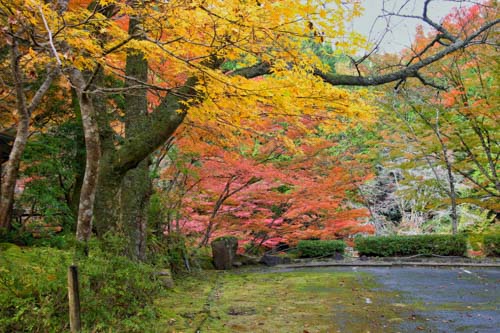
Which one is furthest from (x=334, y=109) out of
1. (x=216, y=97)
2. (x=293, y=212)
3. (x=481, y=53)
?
(x=481, y=53)

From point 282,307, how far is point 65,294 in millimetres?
3397

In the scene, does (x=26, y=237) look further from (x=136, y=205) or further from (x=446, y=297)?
(x=446, y=297)

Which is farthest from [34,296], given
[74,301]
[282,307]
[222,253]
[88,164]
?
[222,253]

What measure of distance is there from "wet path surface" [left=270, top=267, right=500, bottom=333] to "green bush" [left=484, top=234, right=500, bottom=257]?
2.04 metres

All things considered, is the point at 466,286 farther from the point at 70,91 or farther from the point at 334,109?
the point at 70,91

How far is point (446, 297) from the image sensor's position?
6352 mm

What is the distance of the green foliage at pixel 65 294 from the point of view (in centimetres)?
297

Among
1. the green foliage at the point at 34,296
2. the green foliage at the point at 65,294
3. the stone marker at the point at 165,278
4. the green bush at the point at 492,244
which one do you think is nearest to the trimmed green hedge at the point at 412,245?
the green bush at the point at 492,244

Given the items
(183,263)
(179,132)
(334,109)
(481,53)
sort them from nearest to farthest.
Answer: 1. (334,109)
2. (179,132)
3. (183,263)
4. (481,53)

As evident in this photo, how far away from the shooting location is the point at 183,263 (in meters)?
9.59

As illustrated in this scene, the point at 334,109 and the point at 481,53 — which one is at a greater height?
the point at 481,53

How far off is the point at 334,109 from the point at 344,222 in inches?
296

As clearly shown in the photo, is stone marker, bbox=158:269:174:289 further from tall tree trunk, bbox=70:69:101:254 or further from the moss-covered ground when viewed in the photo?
tall tree trunk, bbox=70:69:101:254

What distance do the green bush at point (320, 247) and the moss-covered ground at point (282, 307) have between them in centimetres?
521
